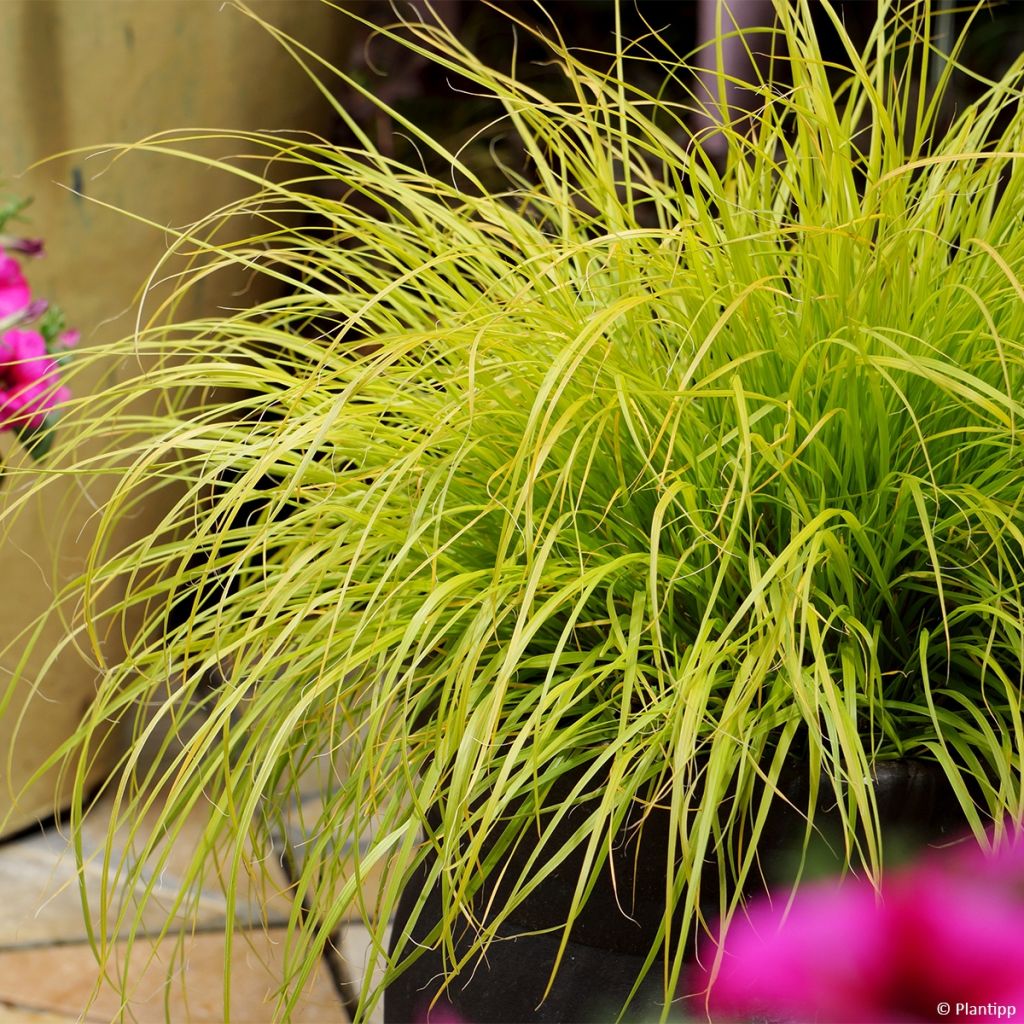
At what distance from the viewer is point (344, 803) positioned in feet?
1.89

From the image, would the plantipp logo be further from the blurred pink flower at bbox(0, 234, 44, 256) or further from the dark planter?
the blurred pink flower at bbox(0, 234, 44, 256)

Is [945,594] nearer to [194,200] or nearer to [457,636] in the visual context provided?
[457,636]

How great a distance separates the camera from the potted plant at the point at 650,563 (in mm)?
515

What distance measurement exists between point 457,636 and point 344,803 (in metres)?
0.10

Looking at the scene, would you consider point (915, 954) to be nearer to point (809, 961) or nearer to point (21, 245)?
point (809, 961)

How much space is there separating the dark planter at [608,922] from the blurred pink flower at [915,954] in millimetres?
56

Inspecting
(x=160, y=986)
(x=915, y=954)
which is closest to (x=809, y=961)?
(x=915, y=954)

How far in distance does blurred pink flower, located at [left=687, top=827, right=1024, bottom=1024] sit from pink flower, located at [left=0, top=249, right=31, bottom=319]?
0.84 m

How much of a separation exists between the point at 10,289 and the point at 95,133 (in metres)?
0.17

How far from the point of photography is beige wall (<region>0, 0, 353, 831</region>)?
108cm

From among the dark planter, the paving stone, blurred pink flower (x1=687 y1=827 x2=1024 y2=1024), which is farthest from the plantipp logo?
the paving stone

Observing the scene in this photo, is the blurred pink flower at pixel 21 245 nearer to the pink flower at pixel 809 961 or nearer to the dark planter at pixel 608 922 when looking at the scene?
the dark planter at pixel 608 922

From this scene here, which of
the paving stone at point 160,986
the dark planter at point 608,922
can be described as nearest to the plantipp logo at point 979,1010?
the dark planter at point 608,922

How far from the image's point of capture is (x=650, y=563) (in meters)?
0.52
